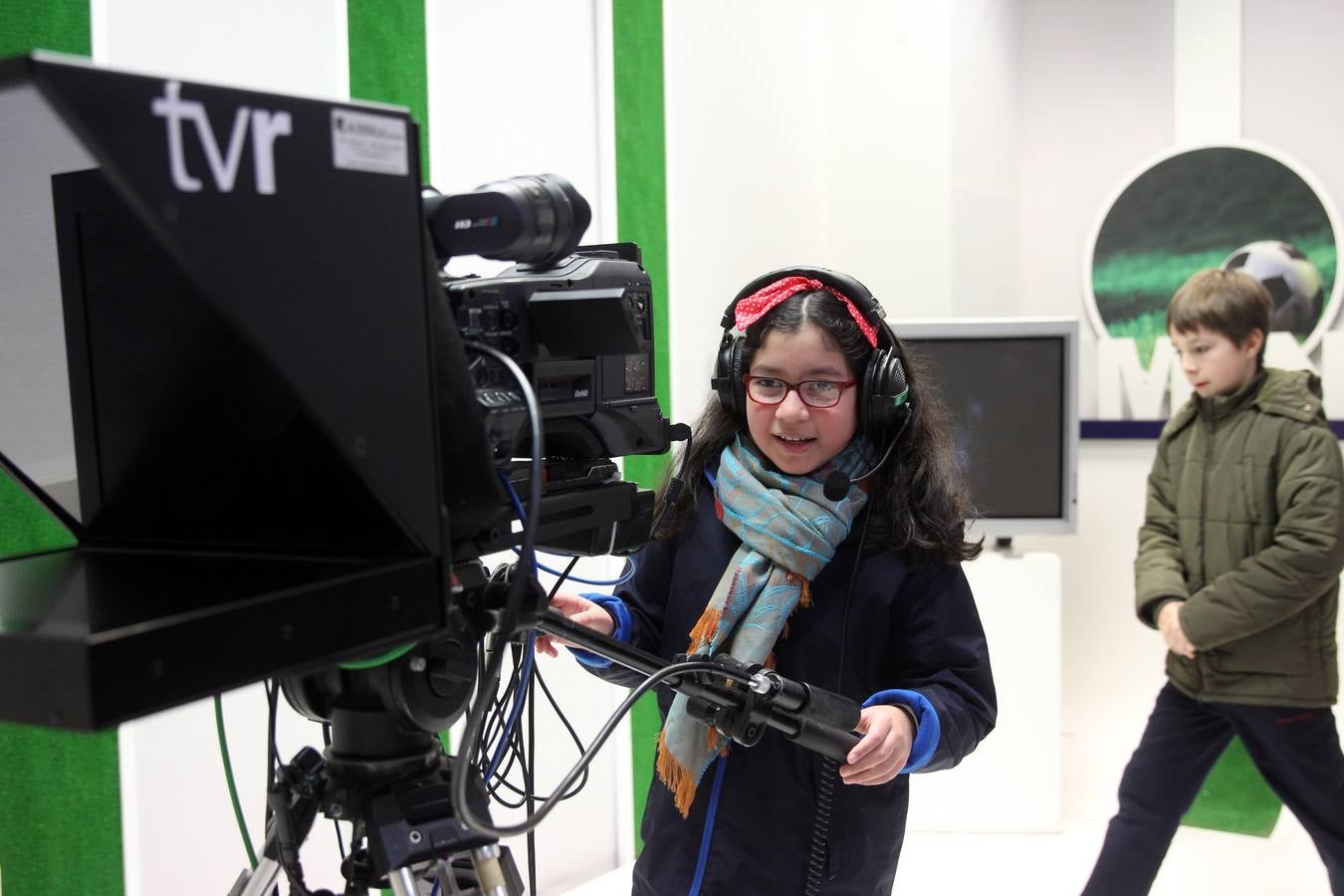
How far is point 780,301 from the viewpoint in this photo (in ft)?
4.81

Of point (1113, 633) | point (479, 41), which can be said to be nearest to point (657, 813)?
point (479, 41)

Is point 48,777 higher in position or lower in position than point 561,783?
lower

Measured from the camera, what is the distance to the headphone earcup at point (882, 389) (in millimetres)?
1377

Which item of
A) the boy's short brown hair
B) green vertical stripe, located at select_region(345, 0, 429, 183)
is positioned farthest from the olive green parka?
green vertical stripe, located at select_region(345, 0, 429, 183)

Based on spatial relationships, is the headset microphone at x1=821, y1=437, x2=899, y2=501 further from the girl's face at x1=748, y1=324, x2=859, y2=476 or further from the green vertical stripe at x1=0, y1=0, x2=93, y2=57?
the green vertical stripe at x1=0, y1=0, x2=93, y2=57

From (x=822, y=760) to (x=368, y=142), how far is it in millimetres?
892

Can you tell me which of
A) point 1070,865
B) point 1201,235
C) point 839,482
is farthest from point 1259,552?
point 1201,235

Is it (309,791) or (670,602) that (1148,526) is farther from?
(309,791)

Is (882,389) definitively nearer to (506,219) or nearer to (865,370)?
(865,370)

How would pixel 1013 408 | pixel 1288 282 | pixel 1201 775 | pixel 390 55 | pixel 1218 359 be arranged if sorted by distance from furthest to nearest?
1. pixel 1288 282
2. pixel 1013 408
3. pixel 1218 359
4. pixel 1201 775
5. pixel 390 55

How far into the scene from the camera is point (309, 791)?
3.05 feet

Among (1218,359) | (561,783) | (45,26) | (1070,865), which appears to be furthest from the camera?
(1070,865)

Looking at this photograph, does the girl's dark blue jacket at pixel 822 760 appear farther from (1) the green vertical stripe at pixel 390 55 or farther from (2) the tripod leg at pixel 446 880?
(1) the green vertical stripe at pixel 390 55

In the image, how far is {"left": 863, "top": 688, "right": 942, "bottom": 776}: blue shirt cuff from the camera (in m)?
1.21
